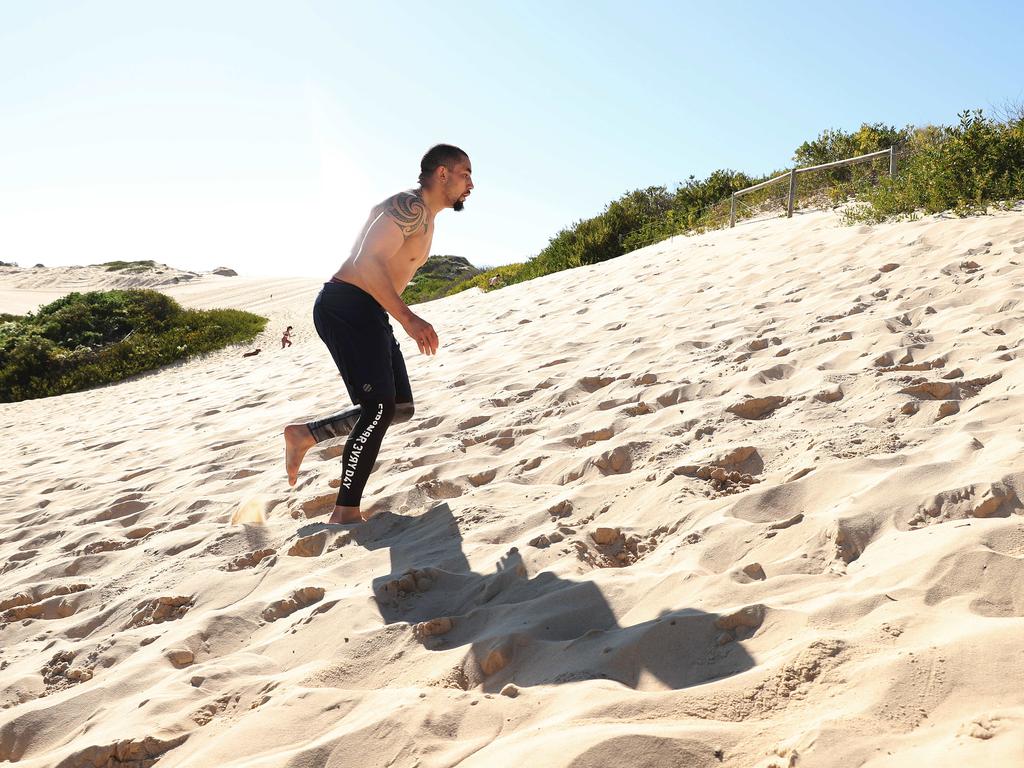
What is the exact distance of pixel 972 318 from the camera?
4566mm

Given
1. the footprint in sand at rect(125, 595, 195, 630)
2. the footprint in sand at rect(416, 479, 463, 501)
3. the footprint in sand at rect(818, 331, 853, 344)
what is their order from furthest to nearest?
the footprint in sand at rect(818, 331, 853, 344) < the footprint in sand at rect(416, 479, 463, 501) < the footprint in sand at rect(125, 595, 195, 630)

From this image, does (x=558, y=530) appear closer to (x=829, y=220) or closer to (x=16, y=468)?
(x=16, y=468)

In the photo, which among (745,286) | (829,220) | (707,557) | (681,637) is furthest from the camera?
(829,220)

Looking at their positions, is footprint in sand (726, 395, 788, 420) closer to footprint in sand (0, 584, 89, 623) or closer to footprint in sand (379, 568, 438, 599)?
footprint in sand (379, 568, 438, 599)

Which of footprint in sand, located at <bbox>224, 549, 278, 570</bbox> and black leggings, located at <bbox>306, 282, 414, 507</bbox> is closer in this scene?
footprint in sand, located at <bbox>224, 549, 278, 570</bbox>

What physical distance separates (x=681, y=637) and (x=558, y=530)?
0.98m

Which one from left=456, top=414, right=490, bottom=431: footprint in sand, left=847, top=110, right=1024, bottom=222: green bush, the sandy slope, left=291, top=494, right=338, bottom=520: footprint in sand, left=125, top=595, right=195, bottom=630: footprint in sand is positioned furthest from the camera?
left=847, top=110, right=1024, bottom=222: green bush

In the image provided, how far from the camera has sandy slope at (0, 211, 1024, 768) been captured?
178 cm

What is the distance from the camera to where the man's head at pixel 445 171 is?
3.68m

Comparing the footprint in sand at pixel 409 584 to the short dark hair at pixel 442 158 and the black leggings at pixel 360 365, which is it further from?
the short dark hair at pixel 442 158

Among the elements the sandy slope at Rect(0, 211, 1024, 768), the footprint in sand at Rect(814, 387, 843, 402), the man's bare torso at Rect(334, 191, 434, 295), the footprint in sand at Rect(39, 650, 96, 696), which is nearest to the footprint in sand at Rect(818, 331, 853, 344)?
the sandy slope at Rect(0, 211, 1024, 768)

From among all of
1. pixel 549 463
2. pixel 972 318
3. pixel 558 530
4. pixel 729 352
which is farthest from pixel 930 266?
pixel 558 530

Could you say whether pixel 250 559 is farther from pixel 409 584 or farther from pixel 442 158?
pixel 442 158

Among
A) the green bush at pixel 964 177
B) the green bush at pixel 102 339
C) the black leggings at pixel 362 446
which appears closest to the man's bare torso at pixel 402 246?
the black leggings at pixel 362 446
